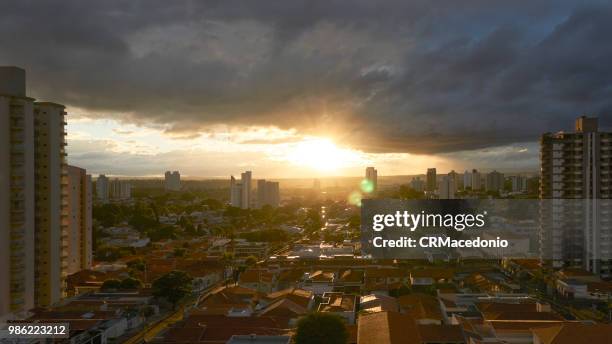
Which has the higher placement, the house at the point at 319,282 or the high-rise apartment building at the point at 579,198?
the high-rise apartment building at the point at 579,198

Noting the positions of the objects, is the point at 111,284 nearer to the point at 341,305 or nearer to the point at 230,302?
the point at 230,302

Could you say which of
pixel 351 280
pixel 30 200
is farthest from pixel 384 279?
pixel 30 200

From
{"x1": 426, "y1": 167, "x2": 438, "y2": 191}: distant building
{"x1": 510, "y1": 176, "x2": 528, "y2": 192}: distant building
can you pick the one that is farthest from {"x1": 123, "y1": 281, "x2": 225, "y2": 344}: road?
{"x1": 510, "y1": 176, "x2": 528, "y2": 192}: distant building

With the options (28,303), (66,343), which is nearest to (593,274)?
(66,343)

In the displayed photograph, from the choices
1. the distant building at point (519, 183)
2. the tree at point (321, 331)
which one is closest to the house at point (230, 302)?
the tree at point (321, 331)

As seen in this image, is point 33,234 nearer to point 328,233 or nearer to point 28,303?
point 28,303

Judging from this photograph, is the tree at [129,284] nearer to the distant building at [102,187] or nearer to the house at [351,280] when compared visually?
the house at [351,280]
